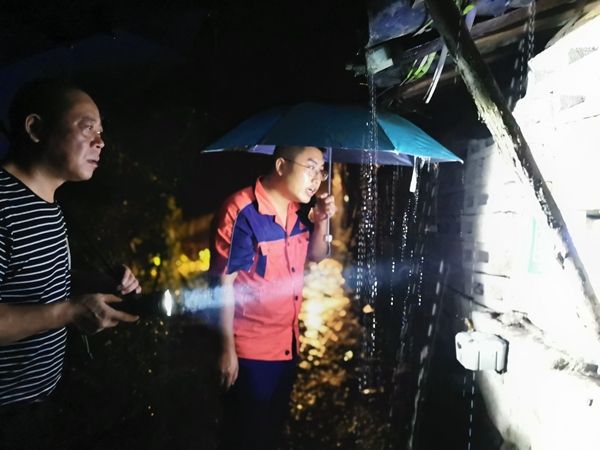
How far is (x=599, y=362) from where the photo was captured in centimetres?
258

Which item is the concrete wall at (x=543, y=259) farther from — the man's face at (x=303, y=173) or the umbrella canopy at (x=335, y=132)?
the man's face at (x=303, y=173)

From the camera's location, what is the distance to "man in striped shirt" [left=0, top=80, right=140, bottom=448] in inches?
79.6

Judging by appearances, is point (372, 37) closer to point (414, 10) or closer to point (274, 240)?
point (414, 10)

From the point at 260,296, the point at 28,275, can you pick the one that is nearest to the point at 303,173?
the point at 260,296

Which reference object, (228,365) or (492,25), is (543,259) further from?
(228,365)

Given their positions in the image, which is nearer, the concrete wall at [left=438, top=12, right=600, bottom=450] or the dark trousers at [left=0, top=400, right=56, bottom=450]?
the dark trousers at [left=0, top=400, right=56, bottom=450]

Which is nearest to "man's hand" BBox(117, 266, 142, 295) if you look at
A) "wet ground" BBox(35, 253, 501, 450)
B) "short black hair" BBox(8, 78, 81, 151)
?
"short black hair" BBox(8, 78, 81, 151)

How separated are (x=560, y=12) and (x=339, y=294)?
25.6 feet

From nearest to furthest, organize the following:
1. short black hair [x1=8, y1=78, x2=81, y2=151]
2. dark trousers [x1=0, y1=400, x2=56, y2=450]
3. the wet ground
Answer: dark trousers [x1=0, y1=400, x2=56, y2=450] → short black hair [x1=8, y1=78, x2=81, y2=151] → the wet ground

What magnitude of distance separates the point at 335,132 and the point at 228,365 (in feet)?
6.96

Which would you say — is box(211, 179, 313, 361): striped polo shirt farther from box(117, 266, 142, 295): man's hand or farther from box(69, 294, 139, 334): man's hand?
box(69, 294, 139, 334): man's hand

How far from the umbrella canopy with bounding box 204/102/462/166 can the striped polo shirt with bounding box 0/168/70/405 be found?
165cm

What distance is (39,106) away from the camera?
91.0 inches

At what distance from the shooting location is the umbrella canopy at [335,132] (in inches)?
124
